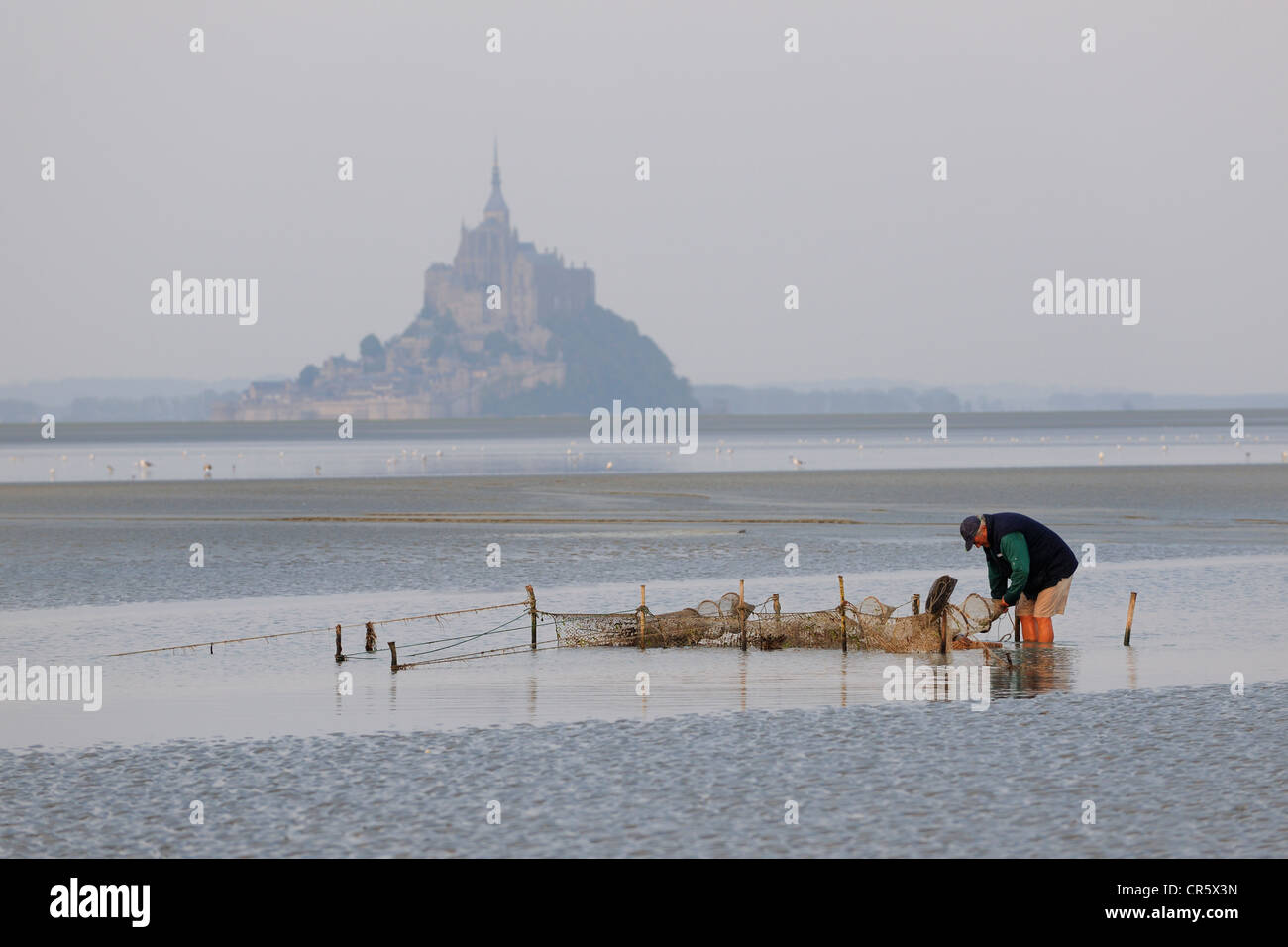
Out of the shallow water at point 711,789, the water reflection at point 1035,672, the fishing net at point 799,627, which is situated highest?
the fishing net at point 799,627

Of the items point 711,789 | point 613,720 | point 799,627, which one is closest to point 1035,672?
point 799,627

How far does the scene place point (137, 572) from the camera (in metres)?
31.8

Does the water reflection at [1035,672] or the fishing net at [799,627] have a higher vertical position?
the fishing net at [799,627]

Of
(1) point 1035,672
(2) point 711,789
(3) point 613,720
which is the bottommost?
(2) point 711,789

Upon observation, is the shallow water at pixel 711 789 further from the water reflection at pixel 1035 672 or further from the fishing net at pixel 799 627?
the fishing net at pixel 799 627

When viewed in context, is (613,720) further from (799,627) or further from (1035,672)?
(1035,672)

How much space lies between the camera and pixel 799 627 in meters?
20.1

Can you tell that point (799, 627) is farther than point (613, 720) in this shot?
Yes

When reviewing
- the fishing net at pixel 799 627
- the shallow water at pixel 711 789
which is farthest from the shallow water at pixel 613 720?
the fishing net at pixel 799 627

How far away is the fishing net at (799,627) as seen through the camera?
19.3 meters

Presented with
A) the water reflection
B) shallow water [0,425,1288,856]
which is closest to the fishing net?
shallow water [0,425,1288,856]

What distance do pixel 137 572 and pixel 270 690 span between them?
52.9 ft
